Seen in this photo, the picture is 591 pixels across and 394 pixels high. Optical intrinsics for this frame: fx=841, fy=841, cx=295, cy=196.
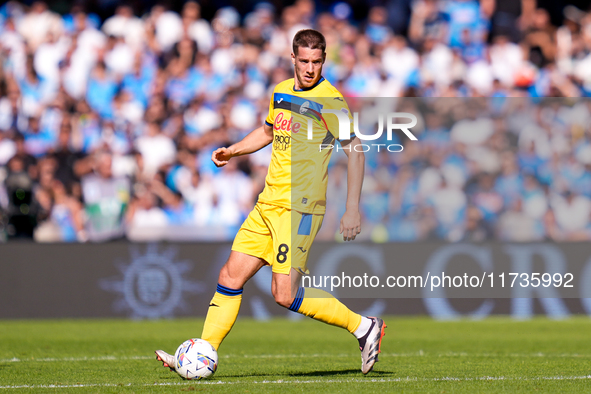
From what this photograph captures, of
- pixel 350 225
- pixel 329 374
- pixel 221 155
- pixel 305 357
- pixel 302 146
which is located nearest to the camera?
pixel 350 225

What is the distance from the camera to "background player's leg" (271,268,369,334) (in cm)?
541

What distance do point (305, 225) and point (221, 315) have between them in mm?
811

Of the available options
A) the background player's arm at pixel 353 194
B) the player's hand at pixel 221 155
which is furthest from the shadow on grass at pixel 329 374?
the player's hand at pixel 221 155

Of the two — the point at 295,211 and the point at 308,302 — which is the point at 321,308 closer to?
the point at 308,302

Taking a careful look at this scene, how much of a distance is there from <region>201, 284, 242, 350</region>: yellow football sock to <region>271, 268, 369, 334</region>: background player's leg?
288 mm

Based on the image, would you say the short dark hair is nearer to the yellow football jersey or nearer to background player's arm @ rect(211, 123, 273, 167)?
the yellow football jersey

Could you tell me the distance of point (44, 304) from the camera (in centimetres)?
1028

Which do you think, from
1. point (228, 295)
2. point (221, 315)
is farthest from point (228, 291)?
point (221, 315)

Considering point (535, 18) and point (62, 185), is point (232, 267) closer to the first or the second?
point (62, 185)

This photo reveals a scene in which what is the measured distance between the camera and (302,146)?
5.52m

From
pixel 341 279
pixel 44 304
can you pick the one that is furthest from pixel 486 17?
pixel 44 304

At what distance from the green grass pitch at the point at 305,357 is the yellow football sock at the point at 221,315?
0.28 metres

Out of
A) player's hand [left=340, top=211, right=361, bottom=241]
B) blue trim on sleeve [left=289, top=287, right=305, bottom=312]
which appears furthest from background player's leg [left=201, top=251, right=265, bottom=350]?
player's hand [left=340, top=211, right=361, bottom=241]

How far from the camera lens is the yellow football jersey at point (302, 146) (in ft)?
17.9
